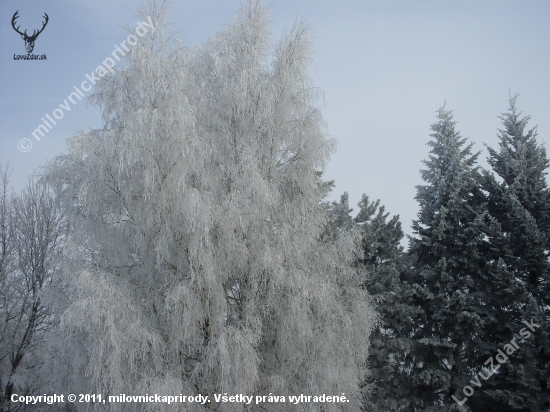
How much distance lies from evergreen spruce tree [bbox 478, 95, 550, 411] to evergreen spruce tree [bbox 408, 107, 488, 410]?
61 centimetres

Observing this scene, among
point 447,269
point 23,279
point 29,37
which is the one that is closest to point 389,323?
point 447,269

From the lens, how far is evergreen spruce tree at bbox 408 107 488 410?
1262 cm

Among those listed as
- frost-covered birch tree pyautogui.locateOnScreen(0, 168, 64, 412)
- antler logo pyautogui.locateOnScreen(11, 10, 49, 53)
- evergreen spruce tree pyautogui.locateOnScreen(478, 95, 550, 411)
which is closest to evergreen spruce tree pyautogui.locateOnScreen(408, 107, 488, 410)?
evergreen spruce tree pyautogui.locateOnScreen(478, 95, 550, 411)

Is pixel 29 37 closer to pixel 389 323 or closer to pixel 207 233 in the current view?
pixel 207 233

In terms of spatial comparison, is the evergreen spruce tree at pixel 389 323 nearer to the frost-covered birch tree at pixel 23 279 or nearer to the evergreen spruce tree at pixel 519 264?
the evergreen spruce tree at pixel 519 264

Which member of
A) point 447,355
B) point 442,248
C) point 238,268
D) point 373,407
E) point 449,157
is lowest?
point 373,407

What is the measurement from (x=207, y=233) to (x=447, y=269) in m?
9.68

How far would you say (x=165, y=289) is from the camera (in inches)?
296

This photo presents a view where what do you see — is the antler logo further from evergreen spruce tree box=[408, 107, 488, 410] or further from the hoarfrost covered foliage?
evergreen spruce tree box=[408, 107, 488, 410]

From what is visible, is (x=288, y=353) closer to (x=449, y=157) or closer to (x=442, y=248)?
(x=442, y=248)

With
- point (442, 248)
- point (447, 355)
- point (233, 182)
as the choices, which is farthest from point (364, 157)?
point (233, 182)

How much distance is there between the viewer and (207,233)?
7.05 m

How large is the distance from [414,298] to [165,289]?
9371mm

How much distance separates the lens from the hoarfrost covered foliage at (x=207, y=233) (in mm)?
6789
